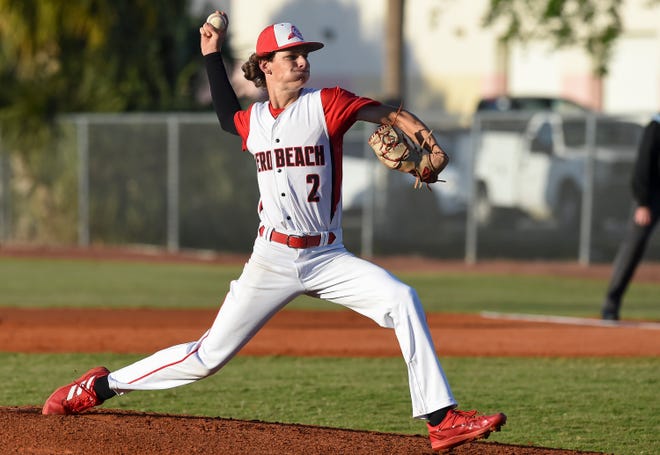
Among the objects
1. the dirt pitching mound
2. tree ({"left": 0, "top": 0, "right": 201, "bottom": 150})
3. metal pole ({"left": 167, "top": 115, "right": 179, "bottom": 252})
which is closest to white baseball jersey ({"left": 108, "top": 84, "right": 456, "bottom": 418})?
the dirt pitching mound

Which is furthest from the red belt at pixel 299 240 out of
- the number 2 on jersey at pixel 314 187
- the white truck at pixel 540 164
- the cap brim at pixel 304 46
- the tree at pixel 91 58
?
the tree at pixel 91 58

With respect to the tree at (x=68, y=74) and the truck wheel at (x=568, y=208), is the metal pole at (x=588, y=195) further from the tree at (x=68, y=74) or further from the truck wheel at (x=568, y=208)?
the tree at (x=68, y=74)

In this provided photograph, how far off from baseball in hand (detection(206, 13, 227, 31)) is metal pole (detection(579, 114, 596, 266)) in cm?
1346

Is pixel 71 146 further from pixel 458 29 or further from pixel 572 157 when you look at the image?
pixel 572 157

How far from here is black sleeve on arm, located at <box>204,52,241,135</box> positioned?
6527mm

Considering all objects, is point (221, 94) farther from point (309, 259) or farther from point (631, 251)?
point (631, 251)

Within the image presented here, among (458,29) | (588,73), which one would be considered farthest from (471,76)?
(458,29)

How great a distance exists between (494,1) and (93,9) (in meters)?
7.59

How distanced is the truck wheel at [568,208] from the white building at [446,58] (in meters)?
19.7

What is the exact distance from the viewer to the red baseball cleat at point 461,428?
588 cm

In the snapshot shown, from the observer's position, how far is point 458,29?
23422 millimetres

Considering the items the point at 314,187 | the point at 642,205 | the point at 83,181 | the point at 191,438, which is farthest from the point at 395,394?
the point at 83,181

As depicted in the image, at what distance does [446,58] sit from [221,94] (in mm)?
38162

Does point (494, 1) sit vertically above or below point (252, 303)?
above
